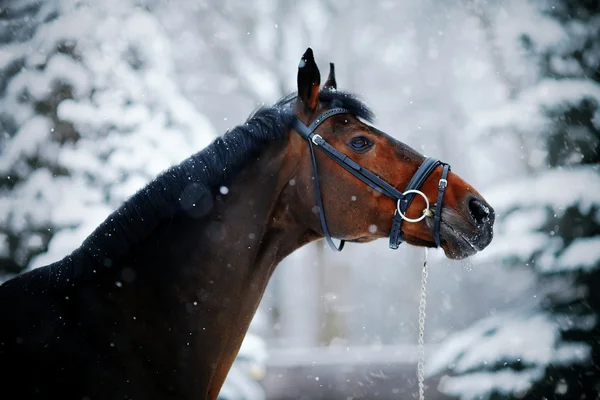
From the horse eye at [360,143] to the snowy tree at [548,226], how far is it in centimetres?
331

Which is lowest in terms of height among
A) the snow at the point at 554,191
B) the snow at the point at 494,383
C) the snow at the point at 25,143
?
the snow at the point at 494,383

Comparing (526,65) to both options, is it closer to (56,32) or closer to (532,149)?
(532,149)

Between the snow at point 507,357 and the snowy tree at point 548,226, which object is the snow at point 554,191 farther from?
the snow at point 507,357

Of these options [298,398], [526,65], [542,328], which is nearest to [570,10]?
[526,65]

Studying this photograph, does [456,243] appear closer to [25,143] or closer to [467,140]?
[467,140]

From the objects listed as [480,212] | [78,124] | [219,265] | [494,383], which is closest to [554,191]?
[494,383]

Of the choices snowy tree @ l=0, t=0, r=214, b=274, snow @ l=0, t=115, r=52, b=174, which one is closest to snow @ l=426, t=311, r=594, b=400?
snowy tree @ l=0, t=0, r=214, b=274

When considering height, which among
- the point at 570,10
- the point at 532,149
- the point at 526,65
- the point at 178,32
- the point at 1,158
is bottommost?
the point at 1,158

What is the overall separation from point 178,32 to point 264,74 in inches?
104

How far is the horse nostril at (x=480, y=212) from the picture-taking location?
121 inches

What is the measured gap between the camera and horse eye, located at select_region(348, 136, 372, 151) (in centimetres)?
325

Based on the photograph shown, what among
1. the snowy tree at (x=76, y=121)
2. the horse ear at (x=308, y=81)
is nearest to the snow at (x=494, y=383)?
the horse ear at (x=308, y=81)

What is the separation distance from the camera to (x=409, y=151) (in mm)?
3303

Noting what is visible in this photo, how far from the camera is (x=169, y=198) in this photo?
2900 millimetres
